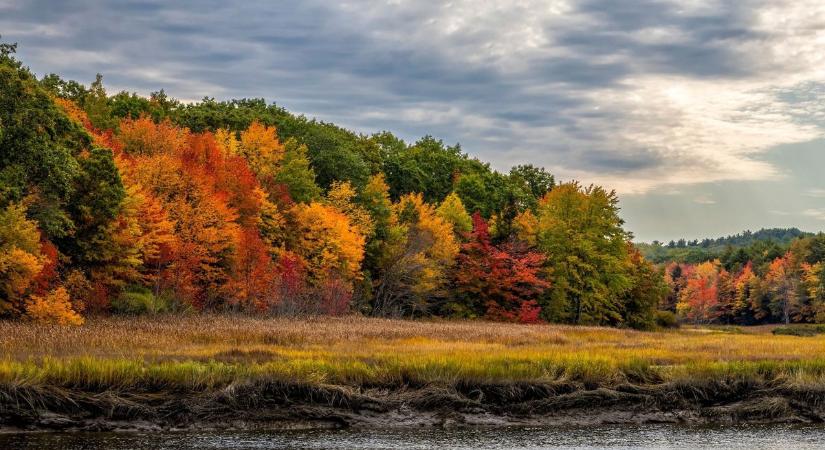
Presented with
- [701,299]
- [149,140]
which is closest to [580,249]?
[149,140]

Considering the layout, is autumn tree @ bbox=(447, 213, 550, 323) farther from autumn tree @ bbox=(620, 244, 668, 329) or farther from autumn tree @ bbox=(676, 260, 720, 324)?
autumn tree @ bbox=(676, 260, 720, 324)

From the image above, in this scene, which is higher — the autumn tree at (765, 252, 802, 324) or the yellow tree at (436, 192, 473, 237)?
the yellow tree at (436, 192, 473, 237)

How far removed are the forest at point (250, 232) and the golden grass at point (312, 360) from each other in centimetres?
696

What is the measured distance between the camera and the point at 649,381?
91.2ft

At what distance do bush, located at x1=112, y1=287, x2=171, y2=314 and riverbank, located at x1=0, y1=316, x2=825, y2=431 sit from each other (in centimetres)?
1201

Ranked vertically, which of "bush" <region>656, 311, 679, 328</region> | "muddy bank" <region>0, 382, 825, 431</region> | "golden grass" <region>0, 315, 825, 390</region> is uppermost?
"golden grass" <region>0, 315, 825, 390</region>

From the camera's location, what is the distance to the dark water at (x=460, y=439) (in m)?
20.5

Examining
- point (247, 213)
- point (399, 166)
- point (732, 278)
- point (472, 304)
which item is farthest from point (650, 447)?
point (732, 278)

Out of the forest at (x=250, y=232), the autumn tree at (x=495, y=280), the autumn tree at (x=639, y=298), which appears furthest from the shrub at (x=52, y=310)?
the autumn tree at (x=639, y=298)

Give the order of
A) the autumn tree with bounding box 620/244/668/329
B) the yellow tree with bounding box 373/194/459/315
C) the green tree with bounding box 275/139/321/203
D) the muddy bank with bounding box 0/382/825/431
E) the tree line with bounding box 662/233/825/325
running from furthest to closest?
the tree line with bounding box 662/233/825/325 < the autumn tree with bounding box 620/244/668/329 < the yellow tree with bounding box 373/194/459/315 < the green tree with bounding box 275/139/321/203 < the muddy bank with bounding box 0/382/825/431

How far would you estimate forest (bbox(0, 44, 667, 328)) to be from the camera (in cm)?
3766

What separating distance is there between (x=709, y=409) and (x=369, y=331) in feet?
62.8

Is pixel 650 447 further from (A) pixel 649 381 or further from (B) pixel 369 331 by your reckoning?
(B) pixel 369 331

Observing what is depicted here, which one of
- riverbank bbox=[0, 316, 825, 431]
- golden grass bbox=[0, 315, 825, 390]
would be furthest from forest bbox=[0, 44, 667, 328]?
riverbank bbox=[0, 316, 825, 431]
